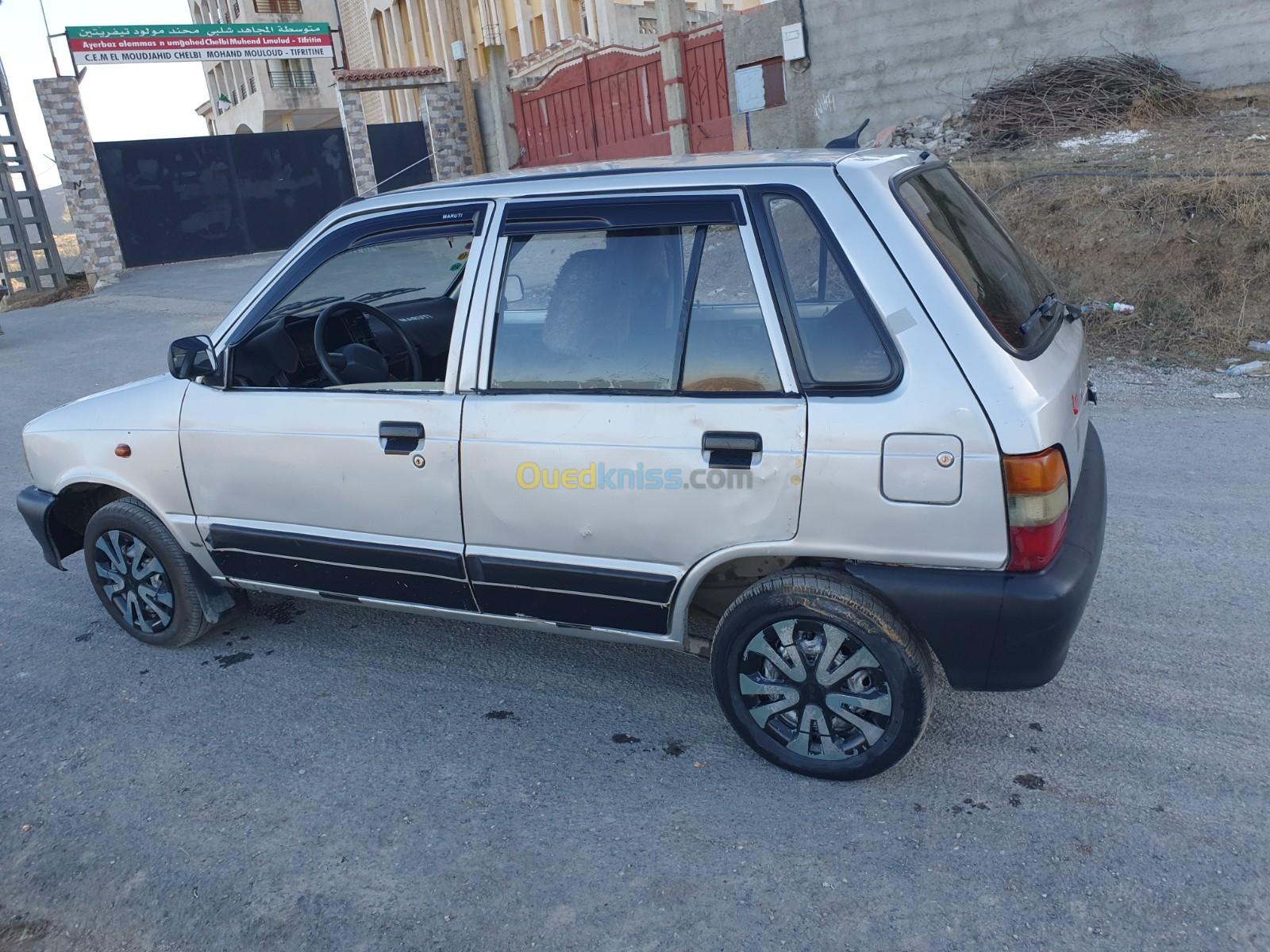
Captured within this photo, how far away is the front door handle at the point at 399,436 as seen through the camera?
3.36 meters

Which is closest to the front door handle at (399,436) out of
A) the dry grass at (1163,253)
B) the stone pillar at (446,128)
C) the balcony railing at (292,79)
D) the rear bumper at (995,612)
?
the rear bumper at (995,612)

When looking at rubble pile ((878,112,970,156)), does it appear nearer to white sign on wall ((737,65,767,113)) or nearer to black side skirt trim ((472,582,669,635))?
white sign on wall ((737,65,767,113))

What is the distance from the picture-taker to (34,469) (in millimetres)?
4281

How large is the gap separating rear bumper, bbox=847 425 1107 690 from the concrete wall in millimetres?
9541

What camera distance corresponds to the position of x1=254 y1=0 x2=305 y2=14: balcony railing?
37.2 m

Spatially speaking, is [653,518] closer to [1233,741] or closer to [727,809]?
[727,809]

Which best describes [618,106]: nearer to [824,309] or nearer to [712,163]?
[712,163]

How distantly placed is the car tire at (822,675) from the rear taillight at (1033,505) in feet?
1.34

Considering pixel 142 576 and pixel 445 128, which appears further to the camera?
pixel 445 128

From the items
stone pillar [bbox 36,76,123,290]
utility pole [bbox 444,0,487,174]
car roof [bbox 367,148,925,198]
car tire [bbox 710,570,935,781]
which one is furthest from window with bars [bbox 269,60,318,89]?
car tire [bbox 710,570,935,781]

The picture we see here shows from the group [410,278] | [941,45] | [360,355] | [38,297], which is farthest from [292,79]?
[360,355]

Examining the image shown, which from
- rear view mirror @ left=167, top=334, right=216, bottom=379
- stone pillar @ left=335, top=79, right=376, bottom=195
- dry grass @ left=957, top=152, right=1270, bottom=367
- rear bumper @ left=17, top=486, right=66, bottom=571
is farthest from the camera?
stone pillar @ left=335, top=79, right=376, bottom=195

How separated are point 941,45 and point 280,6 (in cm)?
3344

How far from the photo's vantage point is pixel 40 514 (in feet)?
14.0
